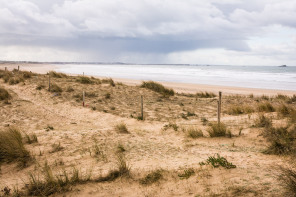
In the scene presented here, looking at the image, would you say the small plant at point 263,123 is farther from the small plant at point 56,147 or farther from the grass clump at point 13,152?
the grass clump at point 13,152

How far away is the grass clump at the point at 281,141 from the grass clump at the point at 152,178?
289 cm

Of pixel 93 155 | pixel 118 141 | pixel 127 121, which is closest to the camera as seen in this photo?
pixel 93 155

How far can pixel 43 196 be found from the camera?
4.16 metres

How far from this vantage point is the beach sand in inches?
173

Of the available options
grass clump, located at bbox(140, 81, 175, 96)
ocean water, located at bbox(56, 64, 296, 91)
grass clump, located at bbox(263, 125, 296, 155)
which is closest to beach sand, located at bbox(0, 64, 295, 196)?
grass clump, located at bbox(263, 125, 296, 155)

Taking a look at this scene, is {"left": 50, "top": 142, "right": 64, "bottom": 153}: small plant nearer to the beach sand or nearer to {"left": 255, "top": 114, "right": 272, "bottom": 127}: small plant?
the beach sand

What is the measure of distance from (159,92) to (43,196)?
15.0 meters

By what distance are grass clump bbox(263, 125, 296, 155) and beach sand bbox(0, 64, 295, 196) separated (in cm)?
22

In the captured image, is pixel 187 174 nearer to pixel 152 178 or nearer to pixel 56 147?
pixel 152 178

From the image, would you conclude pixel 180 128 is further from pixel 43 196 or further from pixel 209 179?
pixel 43 196

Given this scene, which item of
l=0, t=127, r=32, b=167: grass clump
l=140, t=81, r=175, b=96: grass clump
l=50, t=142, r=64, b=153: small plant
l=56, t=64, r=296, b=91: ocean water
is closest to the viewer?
l=0, t=127, r=32, b=167: grass clump

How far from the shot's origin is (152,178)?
4723 millimetres

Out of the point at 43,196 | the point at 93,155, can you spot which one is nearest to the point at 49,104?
the point at 93,155

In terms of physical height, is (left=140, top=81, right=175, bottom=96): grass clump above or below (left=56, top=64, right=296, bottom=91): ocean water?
below
